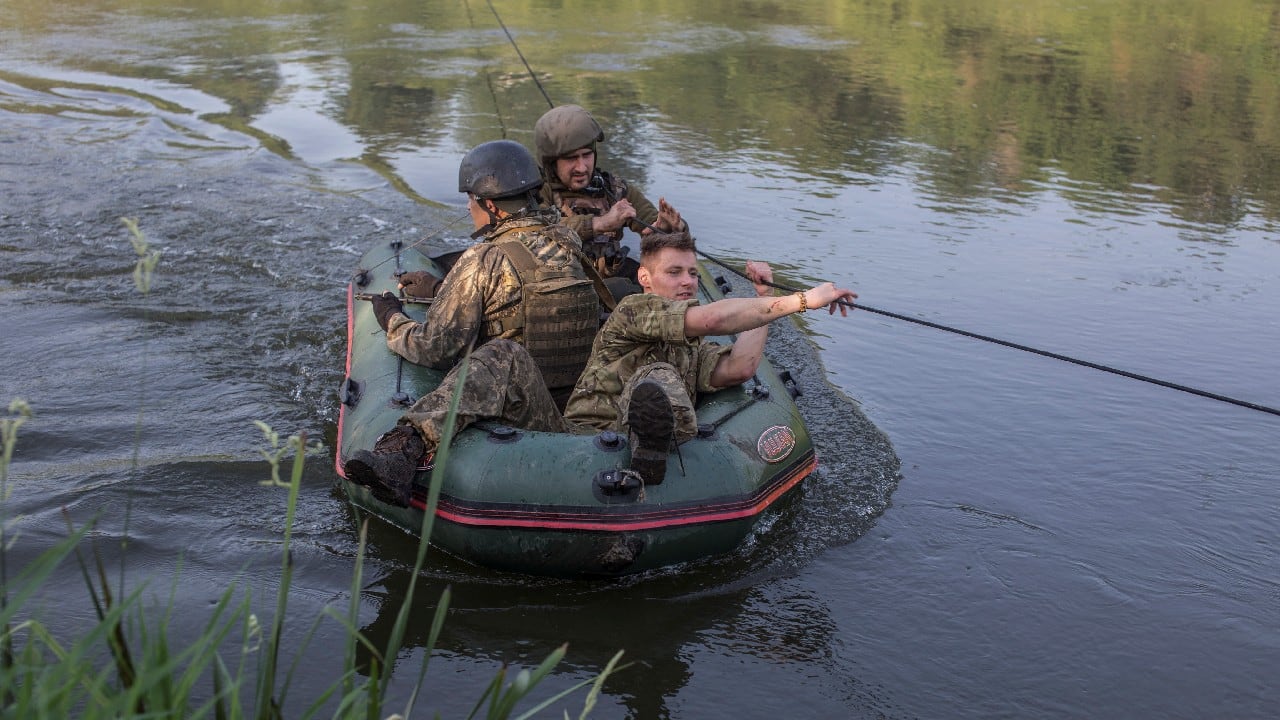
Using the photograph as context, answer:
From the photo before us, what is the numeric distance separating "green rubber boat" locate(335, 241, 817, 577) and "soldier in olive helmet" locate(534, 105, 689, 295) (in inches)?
74.7

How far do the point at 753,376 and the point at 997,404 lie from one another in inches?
91.9

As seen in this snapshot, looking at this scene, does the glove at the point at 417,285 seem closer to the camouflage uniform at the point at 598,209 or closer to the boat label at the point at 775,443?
the camouflage uniform at the point at 598,209

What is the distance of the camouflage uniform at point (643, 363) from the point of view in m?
5.55

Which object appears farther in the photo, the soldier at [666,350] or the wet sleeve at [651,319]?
the wet sleeve at [651,319]

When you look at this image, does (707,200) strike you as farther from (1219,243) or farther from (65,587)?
(65,587)

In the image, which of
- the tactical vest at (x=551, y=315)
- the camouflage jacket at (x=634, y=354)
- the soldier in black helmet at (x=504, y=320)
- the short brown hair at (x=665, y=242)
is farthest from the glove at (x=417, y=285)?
the short brown hair at (x=665, y=242)

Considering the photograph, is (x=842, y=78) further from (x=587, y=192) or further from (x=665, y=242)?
(x=665, y=242)

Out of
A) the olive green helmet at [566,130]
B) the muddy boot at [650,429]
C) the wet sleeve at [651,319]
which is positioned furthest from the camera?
the olive green helmet at [566,130]

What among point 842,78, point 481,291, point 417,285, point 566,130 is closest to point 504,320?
point 481,291

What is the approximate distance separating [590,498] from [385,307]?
6.33 feet

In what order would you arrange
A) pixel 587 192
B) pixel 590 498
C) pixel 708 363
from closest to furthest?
pixel 590 498 < pixel 708 363 < pixel 587 192

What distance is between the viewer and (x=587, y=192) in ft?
26.2

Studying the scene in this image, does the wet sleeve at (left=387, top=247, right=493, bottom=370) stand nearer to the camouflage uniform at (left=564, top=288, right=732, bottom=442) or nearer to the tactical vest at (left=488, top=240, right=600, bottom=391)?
the tactical vest at (left=488, top=240, right=600, bottom=391)

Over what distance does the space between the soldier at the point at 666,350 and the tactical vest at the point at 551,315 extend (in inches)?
8.6
